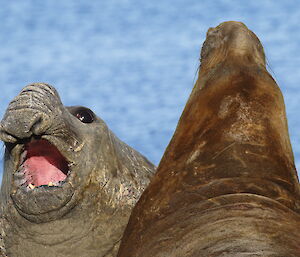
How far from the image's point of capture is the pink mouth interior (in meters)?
6.38

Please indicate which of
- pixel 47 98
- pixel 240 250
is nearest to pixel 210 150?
pixel 240 250

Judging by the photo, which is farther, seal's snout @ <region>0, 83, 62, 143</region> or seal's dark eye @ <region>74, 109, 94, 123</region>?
seal's dark eye @ <region>74, 109, 94, 123</region>

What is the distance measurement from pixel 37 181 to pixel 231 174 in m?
2.48

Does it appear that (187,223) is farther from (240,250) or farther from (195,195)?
(240,250)

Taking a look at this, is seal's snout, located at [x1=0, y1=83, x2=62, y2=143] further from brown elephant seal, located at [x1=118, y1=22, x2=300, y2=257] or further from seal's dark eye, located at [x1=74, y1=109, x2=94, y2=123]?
brown elephant seal, located at [x1=118, y1=22, x2=300, y2=257]

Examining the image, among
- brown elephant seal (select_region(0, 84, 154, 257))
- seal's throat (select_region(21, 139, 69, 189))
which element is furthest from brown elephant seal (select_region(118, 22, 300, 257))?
seal's throat (select_region(21, 139, 69, 189))

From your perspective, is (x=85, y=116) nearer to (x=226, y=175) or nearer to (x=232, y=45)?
(x=232, y=45)

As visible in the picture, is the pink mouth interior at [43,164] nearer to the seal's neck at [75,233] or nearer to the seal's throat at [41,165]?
the seal's throat at [41,165]

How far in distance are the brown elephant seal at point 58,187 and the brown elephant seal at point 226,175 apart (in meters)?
1.74

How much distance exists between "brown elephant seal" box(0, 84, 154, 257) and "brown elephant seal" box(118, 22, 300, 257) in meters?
1.74

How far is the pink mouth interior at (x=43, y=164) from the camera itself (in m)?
6.38

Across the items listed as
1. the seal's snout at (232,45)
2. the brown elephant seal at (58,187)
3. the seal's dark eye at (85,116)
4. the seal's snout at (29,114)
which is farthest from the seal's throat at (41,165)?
the seal's snout at (232,45)

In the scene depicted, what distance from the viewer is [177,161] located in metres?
4.68

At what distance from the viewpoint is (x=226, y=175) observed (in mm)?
4406
